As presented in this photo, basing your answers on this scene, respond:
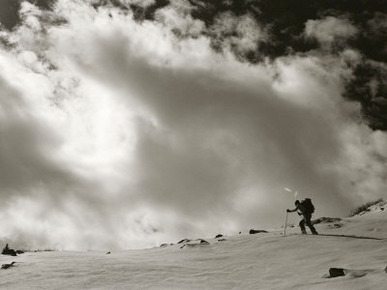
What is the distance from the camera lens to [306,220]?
62.7 feet

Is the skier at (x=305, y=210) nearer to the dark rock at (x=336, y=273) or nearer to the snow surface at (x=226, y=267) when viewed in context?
the snow surface at (x=226, y=267)

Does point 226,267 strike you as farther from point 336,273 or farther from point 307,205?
point 307,205

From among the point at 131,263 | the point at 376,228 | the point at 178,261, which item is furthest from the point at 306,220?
the point at 131,263

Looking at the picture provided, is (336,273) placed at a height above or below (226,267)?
below

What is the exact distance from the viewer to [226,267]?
13523mm

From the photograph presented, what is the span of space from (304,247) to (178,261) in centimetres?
439

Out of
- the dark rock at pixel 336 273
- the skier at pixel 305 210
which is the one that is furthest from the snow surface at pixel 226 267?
the skier at pixel 305 210

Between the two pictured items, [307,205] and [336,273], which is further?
[307,205]

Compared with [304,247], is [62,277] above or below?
below

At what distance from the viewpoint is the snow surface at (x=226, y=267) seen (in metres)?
11.0

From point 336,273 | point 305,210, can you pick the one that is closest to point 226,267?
point 336,273

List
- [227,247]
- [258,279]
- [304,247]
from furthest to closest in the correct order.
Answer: [227,247], [304,247], [258,279]

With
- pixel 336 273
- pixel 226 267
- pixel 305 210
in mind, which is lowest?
pixel 336 273

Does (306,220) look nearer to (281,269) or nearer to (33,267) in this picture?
(281,269)
